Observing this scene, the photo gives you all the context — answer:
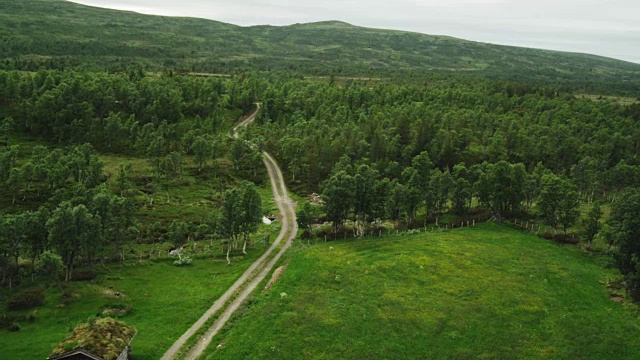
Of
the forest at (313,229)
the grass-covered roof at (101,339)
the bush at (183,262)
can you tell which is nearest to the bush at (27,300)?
the forest at (313,229)

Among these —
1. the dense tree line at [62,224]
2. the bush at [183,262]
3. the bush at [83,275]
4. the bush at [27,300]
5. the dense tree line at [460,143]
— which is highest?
the dense tree line at [460,143]

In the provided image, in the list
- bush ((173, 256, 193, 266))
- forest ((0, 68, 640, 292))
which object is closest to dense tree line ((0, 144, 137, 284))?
forest ((0, 68, 640, 292))

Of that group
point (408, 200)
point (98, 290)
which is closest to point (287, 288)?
point (98, 290)

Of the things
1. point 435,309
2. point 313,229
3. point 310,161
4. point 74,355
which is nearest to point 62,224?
point 74,355

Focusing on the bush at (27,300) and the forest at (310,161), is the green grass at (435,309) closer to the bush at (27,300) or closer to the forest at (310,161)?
the forest at (310,161)

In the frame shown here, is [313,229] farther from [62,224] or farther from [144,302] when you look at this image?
[62,224]
